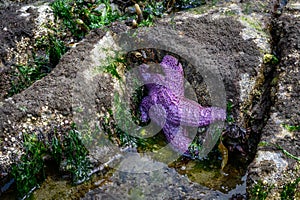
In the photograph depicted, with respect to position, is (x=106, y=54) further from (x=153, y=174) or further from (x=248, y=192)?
(x=248, y=192)

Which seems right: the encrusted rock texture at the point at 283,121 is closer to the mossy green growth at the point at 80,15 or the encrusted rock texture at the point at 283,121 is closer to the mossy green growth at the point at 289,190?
the mossy green growth at the point at 289,190

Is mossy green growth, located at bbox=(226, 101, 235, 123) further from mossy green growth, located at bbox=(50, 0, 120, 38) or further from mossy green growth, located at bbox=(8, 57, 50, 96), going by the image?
mossy green growth, located at bbox=(8, 57, 50, 96)

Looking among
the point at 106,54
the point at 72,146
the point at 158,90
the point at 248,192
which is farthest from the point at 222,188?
the point at 106,54

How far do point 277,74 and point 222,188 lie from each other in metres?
1.64

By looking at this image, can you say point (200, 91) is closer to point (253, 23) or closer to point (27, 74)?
point (253, 23)

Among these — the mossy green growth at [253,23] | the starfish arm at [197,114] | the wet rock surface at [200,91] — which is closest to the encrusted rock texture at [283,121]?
the wet rock surface at [200,91]

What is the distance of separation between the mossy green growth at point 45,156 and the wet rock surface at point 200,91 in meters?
0.10

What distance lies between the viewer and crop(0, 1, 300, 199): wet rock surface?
16.2 feet

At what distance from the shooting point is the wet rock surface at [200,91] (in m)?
4.95

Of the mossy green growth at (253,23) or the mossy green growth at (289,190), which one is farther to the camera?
the mossy green growth at (253,23)

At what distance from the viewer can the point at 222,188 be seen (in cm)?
504

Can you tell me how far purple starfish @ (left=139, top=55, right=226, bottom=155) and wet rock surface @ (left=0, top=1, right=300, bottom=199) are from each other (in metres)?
0.20

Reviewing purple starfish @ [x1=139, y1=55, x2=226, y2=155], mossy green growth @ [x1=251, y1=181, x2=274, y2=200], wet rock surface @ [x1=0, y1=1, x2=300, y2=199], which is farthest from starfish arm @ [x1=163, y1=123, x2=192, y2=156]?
mossy green growth @ [x1=251, y1=181, x2=274, y2=200]

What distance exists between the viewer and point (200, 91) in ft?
18.5
